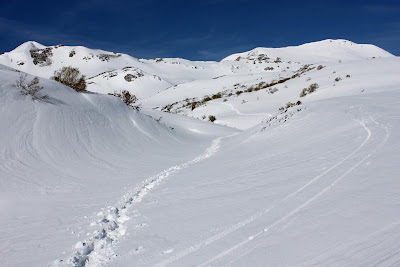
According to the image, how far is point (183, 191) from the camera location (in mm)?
4629

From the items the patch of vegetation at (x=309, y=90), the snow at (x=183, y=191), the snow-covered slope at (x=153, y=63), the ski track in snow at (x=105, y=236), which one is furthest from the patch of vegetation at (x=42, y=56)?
the ski track in snow at (x=105, y=236)

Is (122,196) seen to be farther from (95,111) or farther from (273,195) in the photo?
(95,111)

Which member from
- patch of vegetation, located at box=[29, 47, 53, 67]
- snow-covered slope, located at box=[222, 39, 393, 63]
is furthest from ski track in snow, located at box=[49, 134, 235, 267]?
patch of vegetation, located at box=[29, 47, 53, 67]

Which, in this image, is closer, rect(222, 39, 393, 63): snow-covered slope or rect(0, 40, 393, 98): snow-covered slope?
rect(0, 40, 393, 98): snow-covered slope

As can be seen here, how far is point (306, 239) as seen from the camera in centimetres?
220

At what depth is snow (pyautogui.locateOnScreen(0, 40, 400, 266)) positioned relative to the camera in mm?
2281

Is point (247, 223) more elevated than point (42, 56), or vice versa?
point (42, 56)

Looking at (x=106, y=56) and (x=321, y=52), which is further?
(x=321, y=52)

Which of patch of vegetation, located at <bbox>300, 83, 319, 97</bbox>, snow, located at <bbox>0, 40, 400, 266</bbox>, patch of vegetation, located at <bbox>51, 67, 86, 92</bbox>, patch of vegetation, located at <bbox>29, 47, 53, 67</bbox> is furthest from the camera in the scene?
patch of vegetation, located at <bbox>29, 47, 53, 67</bbox>

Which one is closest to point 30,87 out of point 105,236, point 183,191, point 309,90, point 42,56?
point 183,191

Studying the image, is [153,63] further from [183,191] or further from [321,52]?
[183,191]

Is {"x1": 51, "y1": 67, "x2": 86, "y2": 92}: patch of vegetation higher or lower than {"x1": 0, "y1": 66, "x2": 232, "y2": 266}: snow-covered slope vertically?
higher

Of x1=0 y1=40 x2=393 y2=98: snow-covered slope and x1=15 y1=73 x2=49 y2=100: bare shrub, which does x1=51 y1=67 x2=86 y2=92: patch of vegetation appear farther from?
x1=0 y1=40 x2=393 y2=98: snow-covered slope

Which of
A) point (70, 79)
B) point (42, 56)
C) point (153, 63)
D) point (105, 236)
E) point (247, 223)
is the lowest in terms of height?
point (105, 236)
